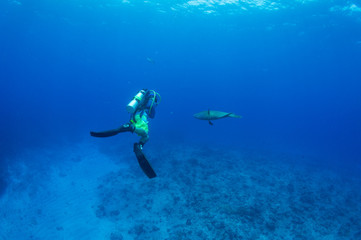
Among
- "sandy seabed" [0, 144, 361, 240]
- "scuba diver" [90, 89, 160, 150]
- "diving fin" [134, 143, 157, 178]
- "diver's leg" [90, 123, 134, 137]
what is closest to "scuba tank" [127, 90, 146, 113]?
"scuba diver" [90, 89, 160, 150]

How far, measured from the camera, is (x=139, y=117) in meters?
6.07

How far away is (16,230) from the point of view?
9.94 metres

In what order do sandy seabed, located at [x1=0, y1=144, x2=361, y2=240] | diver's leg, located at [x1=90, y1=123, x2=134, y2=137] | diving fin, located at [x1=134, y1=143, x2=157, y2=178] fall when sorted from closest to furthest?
1. diving fin, located at [x1=134, y1=143, x2=157, y2=178]
2. diver's leg, located at [x1=90, y1=123, x2=134, y2=137]
3. sandy seabed, located at [x1=0, y1=144, x2=361, y2=240]

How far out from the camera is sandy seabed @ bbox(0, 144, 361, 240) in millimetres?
9094

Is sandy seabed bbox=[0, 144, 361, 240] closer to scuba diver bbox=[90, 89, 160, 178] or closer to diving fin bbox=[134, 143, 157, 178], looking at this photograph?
diving fin bbox=[134, 143, 157, 178]

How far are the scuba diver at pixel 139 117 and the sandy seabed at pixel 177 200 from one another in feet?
18.0

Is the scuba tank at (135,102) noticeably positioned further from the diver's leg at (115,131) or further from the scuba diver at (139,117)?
the diver's leg at (115,131)

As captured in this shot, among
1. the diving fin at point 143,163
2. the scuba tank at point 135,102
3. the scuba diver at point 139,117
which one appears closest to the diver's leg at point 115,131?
the scuba diver at point 139,117

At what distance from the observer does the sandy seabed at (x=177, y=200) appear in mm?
9094

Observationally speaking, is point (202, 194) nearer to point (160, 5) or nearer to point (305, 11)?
point (305, 11)

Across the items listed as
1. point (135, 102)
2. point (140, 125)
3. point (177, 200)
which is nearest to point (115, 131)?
point (140, 125)

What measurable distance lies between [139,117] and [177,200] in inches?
258

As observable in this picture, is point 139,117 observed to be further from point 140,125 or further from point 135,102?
point 135,102

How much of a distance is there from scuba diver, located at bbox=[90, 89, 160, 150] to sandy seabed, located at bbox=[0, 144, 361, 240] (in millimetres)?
Result: 5477
